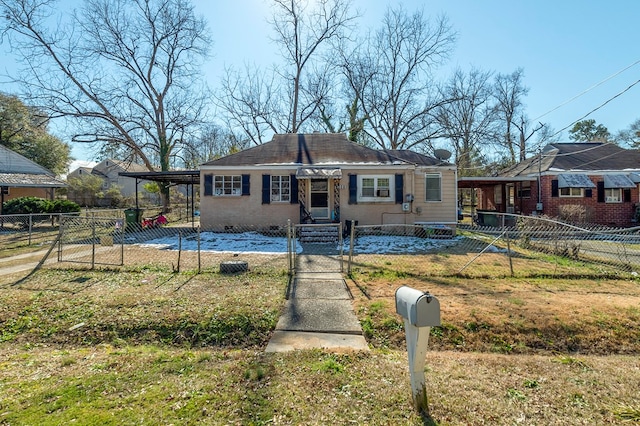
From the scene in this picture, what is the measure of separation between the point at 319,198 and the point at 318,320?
10.5m

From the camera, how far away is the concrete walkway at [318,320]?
4.00 meters

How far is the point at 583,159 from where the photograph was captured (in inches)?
763

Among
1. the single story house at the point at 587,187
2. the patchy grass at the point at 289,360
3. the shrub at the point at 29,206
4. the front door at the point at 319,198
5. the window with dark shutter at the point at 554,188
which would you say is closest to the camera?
the patchy grass at the point at 289,360

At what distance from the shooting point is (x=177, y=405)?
2611 millimetres

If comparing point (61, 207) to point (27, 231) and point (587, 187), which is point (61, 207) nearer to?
point (27, 231)

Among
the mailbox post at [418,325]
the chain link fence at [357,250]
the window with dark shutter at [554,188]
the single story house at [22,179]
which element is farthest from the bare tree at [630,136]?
the single story house at [22,179]

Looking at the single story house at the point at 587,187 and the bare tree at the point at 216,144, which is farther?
the bare tree at the point at 216,144

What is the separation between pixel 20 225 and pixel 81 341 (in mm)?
16259

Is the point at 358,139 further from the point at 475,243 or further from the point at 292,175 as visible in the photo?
the point at 475,243

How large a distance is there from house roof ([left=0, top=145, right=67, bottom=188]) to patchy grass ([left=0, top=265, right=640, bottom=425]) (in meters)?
17.3

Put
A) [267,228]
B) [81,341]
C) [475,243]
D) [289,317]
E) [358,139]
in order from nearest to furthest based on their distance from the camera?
[81,341] → [289,317] → [475,243] → [267,228] → [358,139]

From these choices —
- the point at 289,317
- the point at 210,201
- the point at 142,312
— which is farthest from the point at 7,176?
the point at 289,317

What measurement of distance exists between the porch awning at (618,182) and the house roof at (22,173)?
32650mm

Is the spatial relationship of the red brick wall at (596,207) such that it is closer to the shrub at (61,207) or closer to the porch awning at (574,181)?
the porch awning at (574,181)
